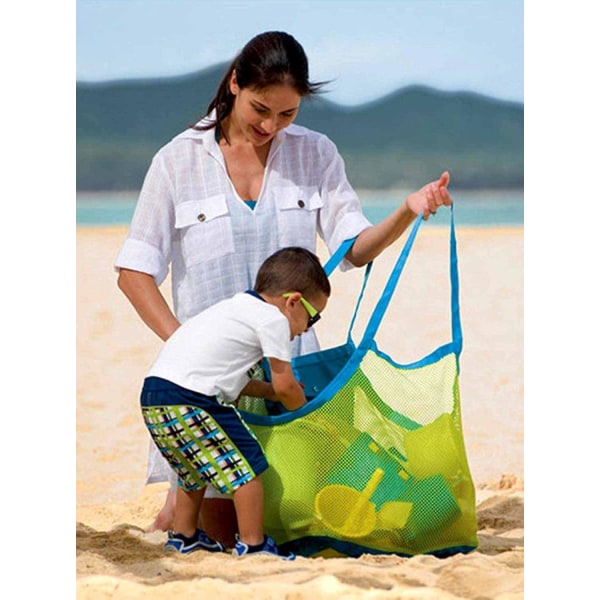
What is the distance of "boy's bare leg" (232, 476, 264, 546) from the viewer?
2469mm

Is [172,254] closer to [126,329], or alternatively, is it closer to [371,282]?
[126,329]

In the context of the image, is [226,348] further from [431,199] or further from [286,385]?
[431,199]

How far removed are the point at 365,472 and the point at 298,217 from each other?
698mm

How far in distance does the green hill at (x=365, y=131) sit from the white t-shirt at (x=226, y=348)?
33.8ft

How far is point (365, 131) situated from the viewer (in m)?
13.7

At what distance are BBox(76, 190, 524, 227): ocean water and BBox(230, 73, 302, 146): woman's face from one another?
28.3 feet

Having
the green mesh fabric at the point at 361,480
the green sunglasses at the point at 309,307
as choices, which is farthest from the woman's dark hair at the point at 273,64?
the green mesh fabric at the point at 361,480

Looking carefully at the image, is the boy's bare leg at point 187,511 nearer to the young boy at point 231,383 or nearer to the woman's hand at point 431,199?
the young boy at point 231,383

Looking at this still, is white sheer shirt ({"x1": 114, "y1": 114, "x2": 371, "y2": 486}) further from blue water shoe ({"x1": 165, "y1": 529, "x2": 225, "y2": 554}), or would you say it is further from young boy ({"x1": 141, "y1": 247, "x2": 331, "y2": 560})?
blue water shoe ({"x1": 165, "y1": 529, "x2": 225, "y2": 554})

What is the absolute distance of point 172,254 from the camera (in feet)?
9.48

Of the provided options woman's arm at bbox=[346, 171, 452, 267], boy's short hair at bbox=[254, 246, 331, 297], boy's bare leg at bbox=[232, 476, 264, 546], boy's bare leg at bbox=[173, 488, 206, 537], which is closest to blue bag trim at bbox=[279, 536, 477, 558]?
boy's bare leg at bbox=[232, 476, 264, 546]

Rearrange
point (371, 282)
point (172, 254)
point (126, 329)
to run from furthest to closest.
Answer: point (371, 282) < point (126, 329) < point (172, 254)

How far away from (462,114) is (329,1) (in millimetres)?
2372

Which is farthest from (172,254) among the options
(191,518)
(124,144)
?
(124,144)
